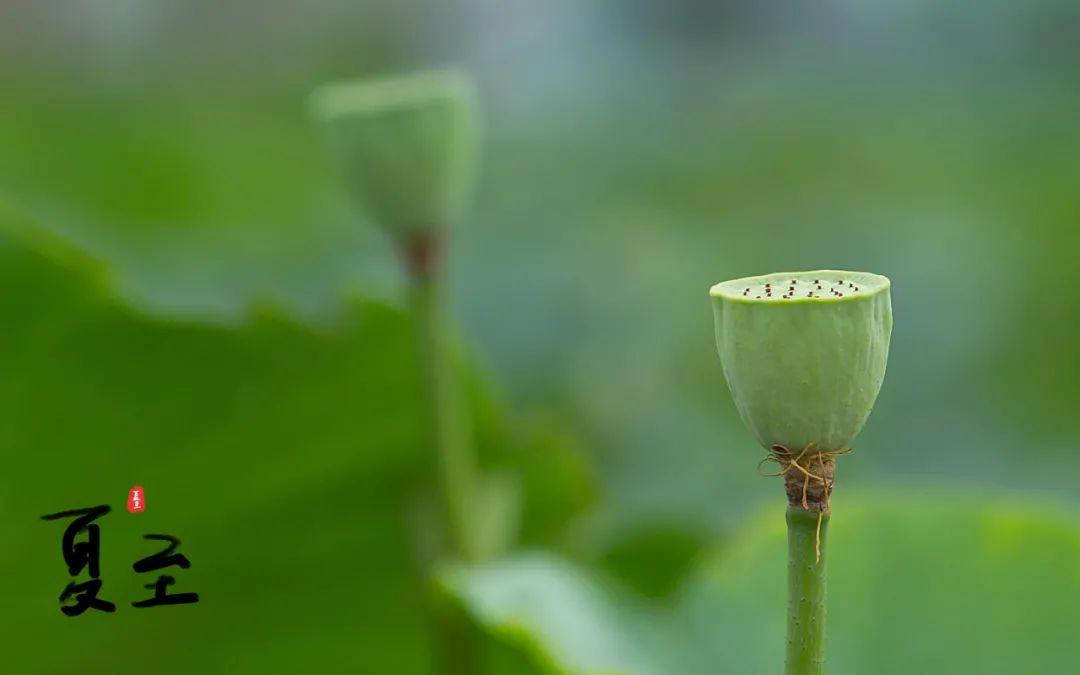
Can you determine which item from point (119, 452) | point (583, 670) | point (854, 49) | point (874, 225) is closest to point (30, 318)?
point (119, 452)

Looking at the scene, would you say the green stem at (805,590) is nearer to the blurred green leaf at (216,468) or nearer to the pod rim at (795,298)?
the pod rim at (795,298)

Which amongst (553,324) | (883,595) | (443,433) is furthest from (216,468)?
(553,324)

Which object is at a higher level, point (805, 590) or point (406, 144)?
point (406, 144)

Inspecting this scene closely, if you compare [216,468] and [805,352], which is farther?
[216,468]

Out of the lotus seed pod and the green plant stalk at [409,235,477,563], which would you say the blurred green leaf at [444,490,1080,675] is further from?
the lotus seed pod

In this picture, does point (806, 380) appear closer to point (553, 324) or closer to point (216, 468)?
point (216, 468)

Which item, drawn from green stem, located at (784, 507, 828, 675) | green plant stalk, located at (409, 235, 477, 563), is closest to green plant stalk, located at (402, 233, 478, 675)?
green plant stalk, located at (409, 235, 477, 563)

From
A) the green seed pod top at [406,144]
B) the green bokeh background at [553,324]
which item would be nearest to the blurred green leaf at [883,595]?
the green bokeh background at [553,324]

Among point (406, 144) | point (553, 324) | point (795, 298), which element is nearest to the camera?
point (795, 298)
